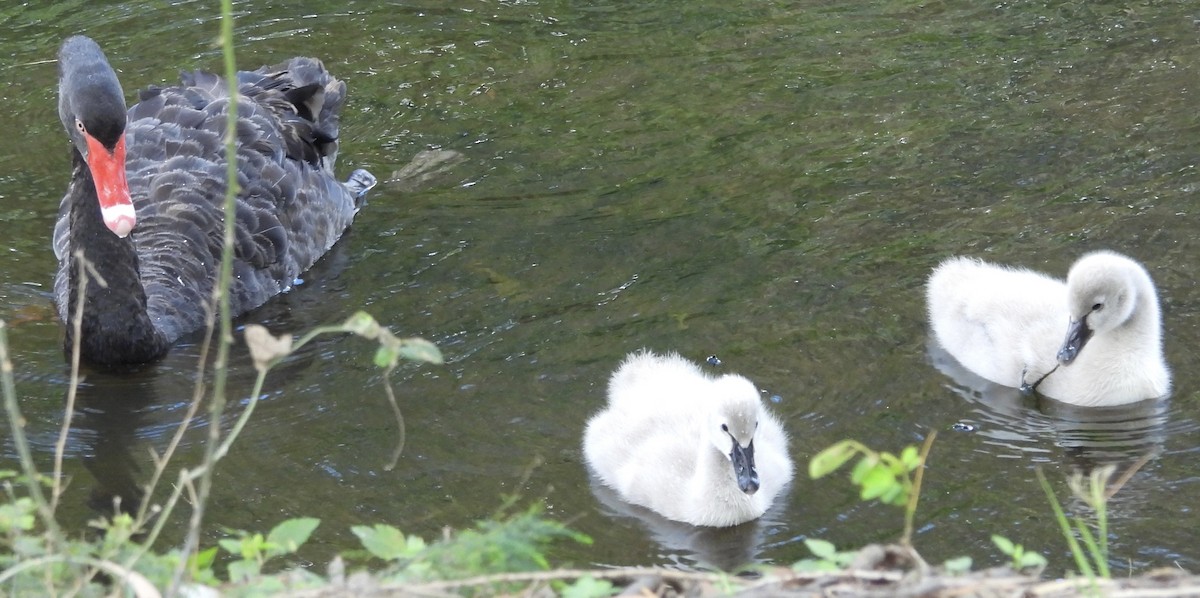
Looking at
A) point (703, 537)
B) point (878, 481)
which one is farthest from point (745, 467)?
point (878, 481)

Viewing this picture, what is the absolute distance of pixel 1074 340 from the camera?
4.96 meters

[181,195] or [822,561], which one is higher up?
[822,561]

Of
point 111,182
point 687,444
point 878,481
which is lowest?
point 687,444

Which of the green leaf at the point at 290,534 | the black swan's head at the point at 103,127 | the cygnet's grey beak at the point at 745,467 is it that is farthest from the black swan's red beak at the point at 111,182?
the green leaf at the point at 290,534

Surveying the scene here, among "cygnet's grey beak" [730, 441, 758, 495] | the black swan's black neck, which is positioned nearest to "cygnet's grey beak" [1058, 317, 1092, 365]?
"cygnet's grey beak" [730, 441, 758, 495]

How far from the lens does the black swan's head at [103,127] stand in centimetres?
524

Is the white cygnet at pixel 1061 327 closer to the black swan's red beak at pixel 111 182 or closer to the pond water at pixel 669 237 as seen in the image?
the pond water at pixel 669 237

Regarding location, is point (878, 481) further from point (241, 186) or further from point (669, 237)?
point (241, 186)

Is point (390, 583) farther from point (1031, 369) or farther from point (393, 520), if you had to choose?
point (1031, 369)

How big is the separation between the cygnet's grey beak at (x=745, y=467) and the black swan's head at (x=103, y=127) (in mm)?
2343

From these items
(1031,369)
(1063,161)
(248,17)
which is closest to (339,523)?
(1031,369)

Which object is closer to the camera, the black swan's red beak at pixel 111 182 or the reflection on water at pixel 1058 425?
the reflection on water at pixel 1058 425

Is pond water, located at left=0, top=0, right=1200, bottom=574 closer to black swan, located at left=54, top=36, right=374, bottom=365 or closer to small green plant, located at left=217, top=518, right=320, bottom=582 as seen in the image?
black swan, located at left=54, top=36, right=374, bottom=365

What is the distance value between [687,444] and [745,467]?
0.47 meters
